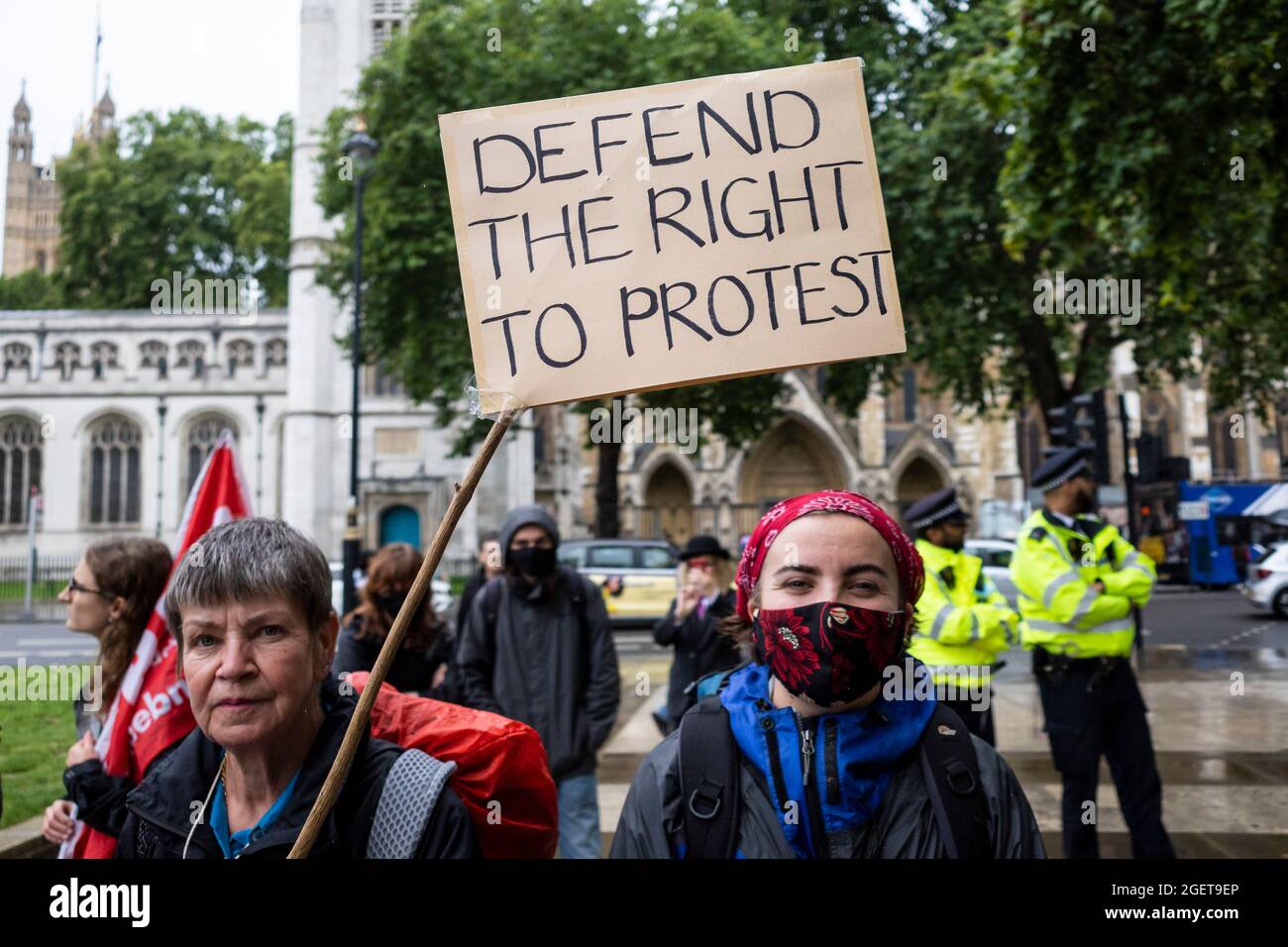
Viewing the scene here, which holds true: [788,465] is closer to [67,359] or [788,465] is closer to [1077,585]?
[67,359]

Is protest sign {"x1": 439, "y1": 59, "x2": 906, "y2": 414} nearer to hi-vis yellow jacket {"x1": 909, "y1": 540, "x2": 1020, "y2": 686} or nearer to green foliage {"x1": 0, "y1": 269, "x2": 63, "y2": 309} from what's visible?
hi-vis yellow jacket {"x1": 909, "y1": 540, "x2": 1020, "y2": 686}

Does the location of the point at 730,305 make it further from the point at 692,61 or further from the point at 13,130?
the point at 13,130

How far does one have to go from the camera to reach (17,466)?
40750mm

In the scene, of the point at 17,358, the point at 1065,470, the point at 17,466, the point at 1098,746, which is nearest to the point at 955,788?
the point at 1098,746

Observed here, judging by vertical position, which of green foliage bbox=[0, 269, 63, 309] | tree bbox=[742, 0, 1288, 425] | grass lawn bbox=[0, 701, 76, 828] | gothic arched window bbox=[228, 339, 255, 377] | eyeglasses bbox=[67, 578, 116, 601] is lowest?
grass lawn bbox=[0, 701, 76, 828]

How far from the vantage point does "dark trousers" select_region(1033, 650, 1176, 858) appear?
14.6 feet

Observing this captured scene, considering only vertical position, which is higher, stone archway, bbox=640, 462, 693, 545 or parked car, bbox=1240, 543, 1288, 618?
stone archway, bbox=640, 462, 693, 545

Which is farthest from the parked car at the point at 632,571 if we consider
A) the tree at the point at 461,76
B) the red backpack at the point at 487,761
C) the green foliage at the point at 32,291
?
the green foliage at the point at 32,291

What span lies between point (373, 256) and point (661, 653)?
30.7ft

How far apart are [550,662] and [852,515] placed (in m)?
2.88

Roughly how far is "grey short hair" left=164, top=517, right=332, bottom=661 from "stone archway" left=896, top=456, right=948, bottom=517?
132 feet

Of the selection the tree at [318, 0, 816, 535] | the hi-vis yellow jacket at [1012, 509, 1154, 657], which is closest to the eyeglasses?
the hi-vis yellow jacket at [1012, 509, 1154, 657]

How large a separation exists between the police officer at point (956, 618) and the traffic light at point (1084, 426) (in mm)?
6560

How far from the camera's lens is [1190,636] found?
15211 millimetres
